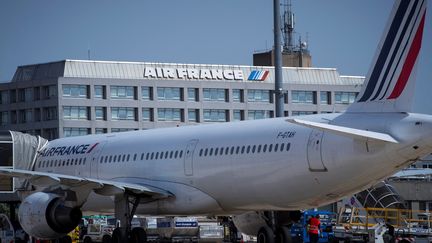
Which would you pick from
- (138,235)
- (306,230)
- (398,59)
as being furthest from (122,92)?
(398,59)

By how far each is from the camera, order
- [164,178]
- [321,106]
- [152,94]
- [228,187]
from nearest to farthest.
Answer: [228,187]
[164,178]
[152,94]
[321,106]

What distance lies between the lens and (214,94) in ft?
318

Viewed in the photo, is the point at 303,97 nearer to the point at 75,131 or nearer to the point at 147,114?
the point at 147,114

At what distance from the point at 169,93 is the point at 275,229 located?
64448 millimetres

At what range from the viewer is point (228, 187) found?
97.9ft

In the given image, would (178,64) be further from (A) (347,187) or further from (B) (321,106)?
(A) (347,187)

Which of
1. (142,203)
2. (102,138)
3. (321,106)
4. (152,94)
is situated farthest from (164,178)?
(321,106)

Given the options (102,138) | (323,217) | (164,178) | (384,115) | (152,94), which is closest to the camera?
(384,115)

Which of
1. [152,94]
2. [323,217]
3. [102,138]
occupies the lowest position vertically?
[323,217]

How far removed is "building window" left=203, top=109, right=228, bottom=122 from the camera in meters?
97.4

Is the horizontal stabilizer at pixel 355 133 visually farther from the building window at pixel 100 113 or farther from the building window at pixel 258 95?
the building window at pixel 258 95

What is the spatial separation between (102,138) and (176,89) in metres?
59.0

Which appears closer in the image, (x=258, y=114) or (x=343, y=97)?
(x=258, y=114)

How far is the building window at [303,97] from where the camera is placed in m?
98.7
